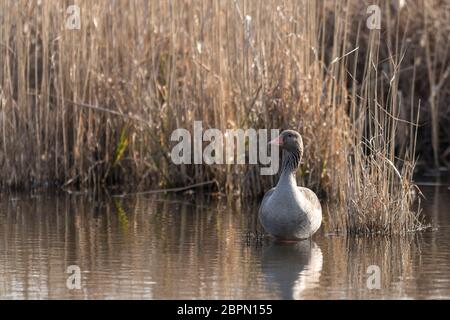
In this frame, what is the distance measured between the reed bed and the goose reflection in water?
183 cm

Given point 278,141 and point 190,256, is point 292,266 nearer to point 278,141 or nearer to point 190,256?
point 190,256

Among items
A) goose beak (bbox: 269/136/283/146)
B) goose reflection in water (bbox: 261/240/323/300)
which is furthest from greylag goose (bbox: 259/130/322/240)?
goose beak (bbox: 269/136/283/146)

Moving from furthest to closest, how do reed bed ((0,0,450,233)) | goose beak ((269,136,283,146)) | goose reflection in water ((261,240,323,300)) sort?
reed bed ((0,0,450,233))
goose beak ((269,136,283,146))
goose reflection in water ((261,240,323,300))

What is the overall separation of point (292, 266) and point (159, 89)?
4.08 meters

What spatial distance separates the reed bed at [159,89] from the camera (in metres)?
11.1

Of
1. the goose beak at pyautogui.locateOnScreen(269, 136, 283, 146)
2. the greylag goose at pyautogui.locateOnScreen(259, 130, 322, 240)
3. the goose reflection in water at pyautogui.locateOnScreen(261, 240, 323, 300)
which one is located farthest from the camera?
the goose beak at pyautogui.locateOnScreen(269, 136, 283, 146)

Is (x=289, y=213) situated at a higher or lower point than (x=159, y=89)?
lower

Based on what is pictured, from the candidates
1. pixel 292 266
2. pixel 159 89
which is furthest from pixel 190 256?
pixel 159 89

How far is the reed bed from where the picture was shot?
36.6 feet

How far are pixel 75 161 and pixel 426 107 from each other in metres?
4.85

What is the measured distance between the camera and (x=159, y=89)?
1191 centimetres

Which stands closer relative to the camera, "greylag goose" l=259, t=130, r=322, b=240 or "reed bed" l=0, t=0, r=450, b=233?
"greylag goose" l=259, t=130, r=322, b=240

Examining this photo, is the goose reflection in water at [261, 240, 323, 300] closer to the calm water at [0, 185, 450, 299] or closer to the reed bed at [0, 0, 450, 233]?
the calm water at [0, 185, 450, 299]
